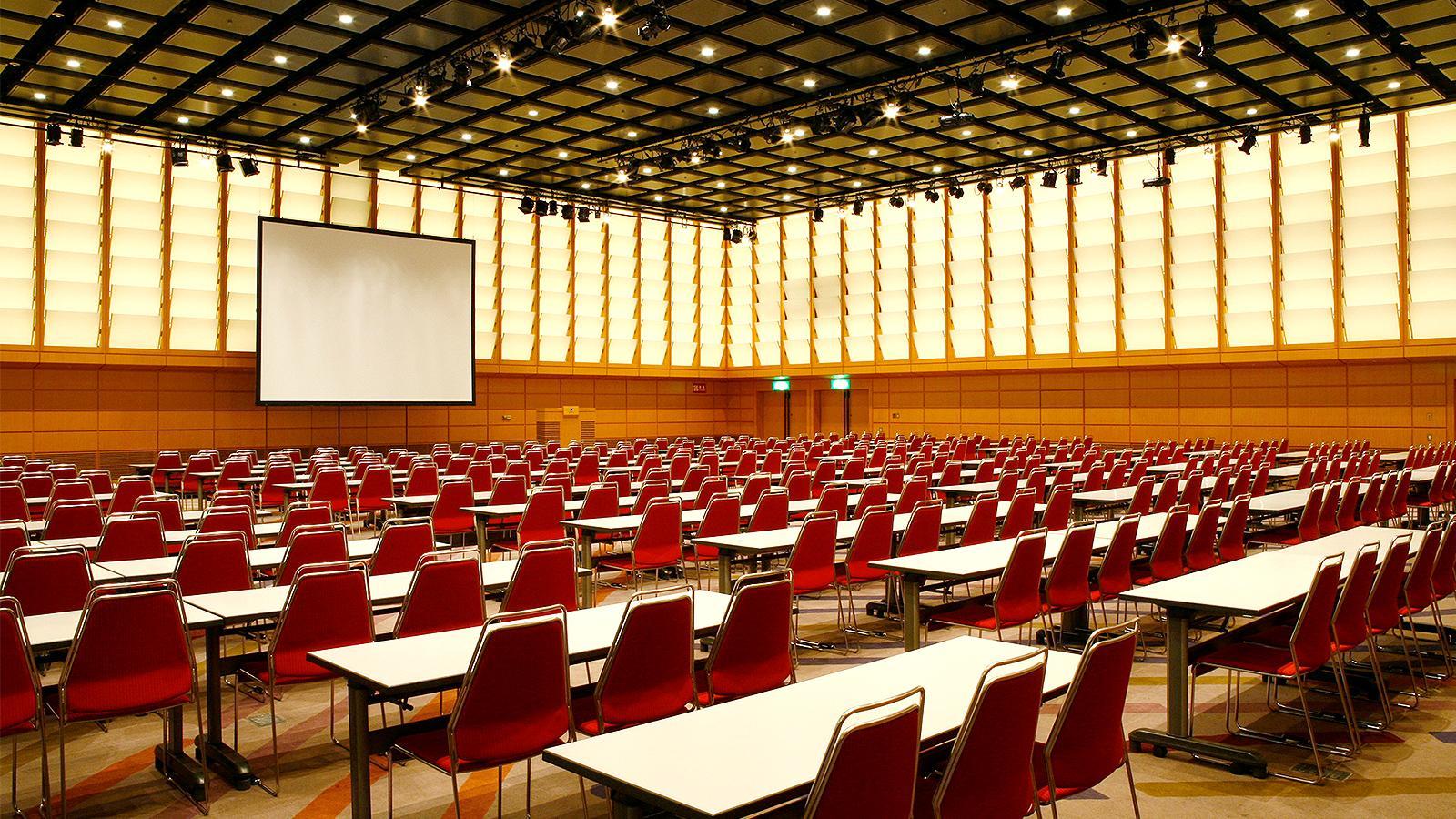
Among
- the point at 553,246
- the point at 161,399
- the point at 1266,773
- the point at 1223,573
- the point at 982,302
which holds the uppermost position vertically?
the point at 553,246

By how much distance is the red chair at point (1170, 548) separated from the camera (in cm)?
708

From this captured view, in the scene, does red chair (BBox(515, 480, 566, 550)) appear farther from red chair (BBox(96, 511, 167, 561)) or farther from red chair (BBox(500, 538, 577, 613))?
red chair (BBox(500, 538, 577, 613))

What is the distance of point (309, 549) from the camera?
19.8 ft

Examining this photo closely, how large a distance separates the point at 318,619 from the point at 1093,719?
11.3 ft

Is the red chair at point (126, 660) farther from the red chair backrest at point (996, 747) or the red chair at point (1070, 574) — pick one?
the red chair at point (1070, 574)

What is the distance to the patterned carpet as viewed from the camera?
4393mm

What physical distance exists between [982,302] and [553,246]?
1108 centimetres

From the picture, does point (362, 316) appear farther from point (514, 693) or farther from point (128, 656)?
point (514, 693)

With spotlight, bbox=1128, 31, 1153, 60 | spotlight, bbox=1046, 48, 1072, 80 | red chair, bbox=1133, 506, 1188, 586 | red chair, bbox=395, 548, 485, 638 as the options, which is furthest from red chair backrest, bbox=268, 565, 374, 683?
spotlight, bbox=1046, 48, 1072, 80

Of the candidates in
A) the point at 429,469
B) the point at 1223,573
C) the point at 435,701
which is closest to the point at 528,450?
the point at 429,469

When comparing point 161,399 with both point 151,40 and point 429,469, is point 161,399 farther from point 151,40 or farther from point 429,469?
point 429,469

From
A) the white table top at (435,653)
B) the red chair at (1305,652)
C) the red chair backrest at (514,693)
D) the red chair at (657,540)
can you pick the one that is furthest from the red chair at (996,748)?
the red chair at (657,540)

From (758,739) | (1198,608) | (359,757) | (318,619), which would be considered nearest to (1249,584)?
(1198,608)

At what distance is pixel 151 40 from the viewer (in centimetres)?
1465
